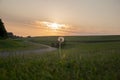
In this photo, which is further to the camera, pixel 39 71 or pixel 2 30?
pixel 2 30

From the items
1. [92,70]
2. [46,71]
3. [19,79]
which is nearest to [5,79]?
[19,79]

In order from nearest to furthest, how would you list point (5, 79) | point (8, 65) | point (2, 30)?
point (5, 79) < point (8, 65) < point (2, 30)

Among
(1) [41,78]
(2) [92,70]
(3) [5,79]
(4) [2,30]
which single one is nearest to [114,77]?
(2) [92,70]

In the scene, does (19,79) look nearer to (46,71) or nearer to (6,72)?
(6,72)

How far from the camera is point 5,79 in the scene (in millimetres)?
9531

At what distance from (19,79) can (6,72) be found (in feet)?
3.55

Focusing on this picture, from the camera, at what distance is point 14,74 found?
10258 millimetres

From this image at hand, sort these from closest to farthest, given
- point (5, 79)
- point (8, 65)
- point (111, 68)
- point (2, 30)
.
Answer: point (5, 79) → point (8, 65) → point (111, 68) → point (2, 30)

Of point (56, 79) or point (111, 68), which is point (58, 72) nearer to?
point (56, 79)

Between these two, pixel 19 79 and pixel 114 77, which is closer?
pixel 19 79

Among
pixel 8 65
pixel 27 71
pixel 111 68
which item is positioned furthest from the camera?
pixel 111 68

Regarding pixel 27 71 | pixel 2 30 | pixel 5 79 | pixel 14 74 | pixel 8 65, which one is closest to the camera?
pixel 5 79

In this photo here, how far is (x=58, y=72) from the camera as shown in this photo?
1120cm

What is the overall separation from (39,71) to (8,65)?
2.13 meters
